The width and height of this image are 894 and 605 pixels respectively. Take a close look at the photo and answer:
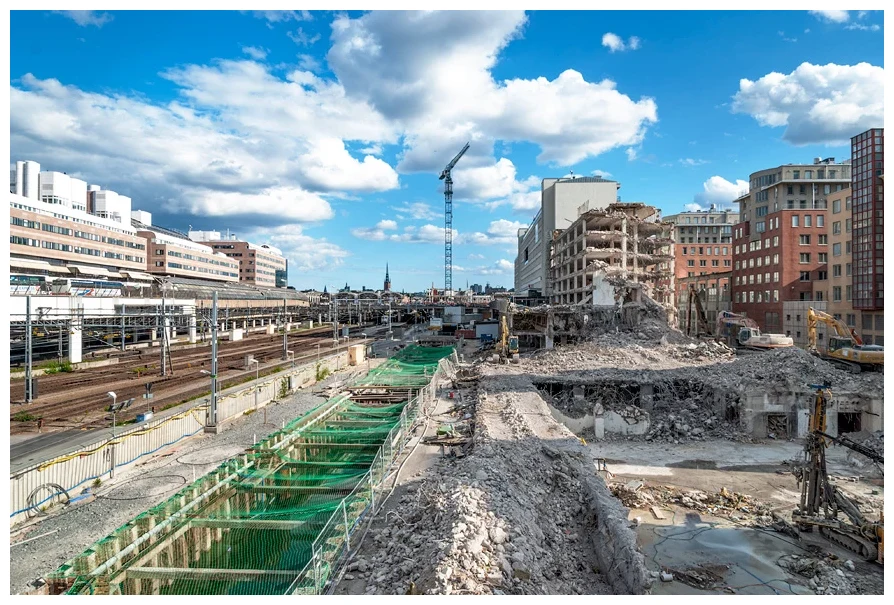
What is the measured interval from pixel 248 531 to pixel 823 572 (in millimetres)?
16174

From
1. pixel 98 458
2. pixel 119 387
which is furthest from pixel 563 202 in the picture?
pixel 98 458

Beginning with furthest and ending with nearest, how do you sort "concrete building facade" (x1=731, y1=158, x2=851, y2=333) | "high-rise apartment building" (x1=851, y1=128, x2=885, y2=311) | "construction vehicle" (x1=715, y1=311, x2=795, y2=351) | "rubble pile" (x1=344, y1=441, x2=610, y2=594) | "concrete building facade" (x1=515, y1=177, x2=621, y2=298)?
"concrete building facade" (x1=515, y1=177, x2=621, y2=298) → "concrete building facade" (x1=731, y1=158, x2=851, y2=333) → "high-rise apartment building" (x1=851, y1=128, x2=885, y2=311) → "construction vehicle" (x1=715, y1=311, x2=795, y2=351) → "rubble pile" (x1=344, y1=441, x2=610, y2=594)

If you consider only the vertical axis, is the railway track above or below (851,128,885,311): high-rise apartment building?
below

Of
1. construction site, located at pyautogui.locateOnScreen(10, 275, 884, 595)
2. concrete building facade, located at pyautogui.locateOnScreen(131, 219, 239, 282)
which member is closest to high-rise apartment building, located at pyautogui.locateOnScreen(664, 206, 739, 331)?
A: construction site, located at pyautogui.locateOnScreen(10, 275, 884, 595)

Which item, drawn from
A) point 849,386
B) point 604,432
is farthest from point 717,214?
point 604,432

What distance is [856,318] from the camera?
50188 mm

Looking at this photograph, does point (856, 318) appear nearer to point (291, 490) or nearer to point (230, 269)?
point (291, 490)

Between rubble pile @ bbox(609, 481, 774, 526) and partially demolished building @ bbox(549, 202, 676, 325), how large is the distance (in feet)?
131

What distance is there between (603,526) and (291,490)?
9.80m

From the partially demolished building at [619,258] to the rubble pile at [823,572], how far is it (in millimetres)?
44911

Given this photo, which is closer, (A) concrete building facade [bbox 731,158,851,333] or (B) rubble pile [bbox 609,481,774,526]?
(B) rubble pile [bbox 609,481,774,526]

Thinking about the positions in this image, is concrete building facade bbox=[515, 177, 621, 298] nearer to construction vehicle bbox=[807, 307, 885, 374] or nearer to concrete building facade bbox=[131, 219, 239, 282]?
construction vehicle bbox=[807, 307, 885, 374]

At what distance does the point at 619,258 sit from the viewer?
69.2 metres

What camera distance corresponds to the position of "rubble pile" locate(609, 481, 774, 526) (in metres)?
18.5
